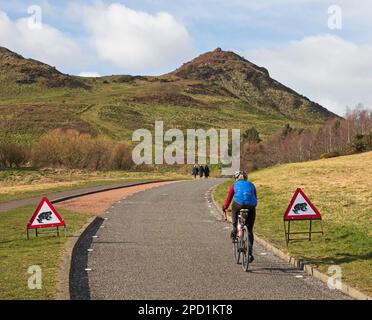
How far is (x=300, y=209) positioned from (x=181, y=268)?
3.76 metres

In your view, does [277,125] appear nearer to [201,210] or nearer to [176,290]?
[201,210]

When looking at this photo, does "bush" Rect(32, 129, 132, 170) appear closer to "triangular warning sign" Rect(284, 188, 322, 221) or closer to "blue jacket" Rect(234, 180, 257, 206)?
"triangular warning sign" Rect(284, 188, 322, 221)

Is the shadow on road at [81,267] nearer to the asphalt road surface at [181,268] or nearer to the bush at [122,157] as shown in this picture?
the asphalt road surface at [181,268]

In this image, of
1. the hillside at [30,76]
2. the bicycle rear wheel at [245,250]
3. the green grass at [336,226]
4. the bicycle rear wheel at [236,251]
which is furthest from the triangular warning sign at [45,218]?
the hillside at [30,76]

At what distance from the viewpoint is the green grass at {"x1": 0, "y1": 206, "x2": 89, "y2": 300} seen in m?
8.11

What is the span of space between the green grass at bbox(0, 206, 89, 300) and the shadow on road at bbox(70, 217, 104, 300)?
291mm

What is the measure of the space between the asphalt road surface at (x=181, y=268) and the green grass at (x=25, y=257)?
71cm

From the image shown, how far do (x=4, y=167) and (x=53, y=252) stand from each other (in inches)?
1877

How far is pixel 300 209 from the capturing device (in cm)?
1276

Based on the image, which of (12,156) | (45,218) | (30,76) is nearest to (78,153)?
(12,156)

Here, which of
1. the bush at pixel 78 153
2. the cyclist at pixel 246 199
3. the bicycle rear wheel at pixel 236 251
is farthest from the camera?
the bush at pixel 78 153

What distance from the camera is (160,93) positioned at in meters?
183

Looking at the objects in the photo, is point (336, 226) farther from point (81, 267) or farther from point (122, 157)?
point (122, 157)

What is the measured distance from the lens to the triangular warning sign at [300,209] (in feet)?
41.4
